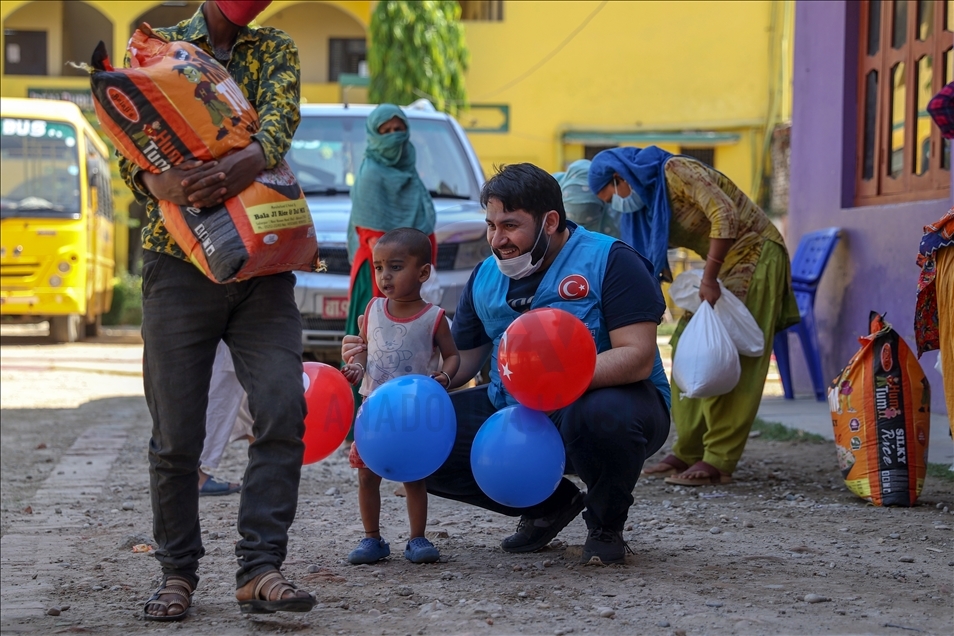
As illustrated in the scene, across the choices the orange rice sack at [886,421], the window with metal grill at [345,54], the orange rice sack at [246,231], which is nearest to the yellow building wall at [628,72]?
the window with metal grill at [345,54]

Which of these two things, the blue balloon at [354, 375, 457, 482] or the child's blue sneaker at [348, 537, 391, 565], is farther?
the child's blue sneaker at [348, 537, 391, 565]

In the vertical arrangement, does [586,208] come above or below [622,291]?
above

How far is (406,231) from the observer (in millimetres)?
3986

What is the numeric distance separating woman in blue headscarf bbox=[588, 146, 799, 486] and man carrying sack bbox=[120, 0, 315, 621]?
95.6 inches

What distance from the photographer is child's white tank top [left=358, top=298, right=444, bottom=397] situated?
154 inches

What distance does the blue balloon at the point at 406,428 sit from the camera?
3492 mm

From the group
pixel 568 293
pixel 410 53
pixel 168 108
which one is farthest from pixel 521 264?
pixel 410 53

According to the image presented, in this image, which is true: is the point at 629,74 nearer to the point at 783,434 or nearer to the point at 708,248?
the point at 783,434

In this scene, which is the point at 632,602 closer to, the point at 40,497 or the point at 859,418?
the point at 859,418

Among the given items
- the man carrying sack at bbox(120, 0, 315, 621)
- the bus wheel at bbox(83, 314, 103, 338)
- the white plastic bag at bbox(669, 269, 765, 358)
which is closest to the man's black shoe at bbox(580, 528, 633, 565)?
the man carrying sack at bbox(120, 0, 315, 621)

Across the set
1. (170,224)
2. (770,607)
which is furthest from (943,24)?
(170,224)

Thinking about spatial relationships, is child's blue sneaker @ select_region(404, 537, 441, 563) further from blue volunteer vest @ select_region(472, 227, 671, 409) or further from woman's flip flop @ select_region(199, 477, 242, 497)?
woman's flip flop @ select_region(199, 477, 242, 497)

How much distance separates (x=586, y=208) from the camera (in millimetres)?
6113

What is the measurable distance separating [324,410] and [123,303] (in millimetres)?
18593
